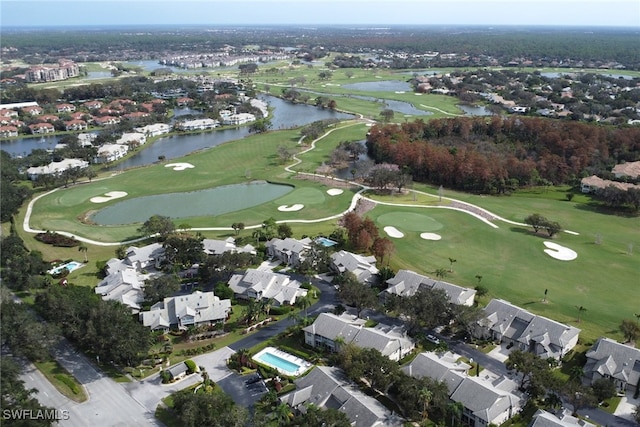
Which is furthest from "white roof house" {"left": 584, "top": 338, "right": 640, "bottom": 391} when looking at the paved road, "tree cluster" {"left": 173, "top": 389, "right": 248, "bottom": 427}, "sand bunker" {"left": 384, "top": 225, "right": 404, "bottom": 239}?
the paved road

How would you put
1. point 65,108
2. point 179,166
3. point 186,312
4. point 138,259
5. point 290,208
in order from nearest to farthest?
point 186,312
point 138,259
point 290,208
point 179,166
point 65,108

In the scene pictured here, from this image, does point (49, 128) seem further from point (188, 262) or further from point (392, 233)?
point (392, 233)

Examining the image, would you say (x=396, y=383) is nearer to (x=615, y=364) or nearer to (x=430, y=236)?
(x=615, y=364)

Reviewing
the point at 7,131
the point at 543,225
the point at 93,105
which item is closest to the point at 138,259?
the point at 543,225

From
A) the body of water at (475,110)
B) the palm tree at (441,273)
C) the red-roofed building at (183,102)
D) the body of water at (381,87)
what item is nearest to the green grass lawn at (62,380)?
the palm tree at (441,273)

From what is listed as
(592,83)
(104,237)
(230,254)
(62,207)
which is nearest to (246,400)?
(230,254)

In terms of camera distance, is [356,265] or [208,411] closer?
[208,411]

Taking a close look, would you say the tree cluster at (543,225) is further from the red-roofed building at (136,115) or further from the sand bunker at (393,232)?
the red-roofed building at (136,115)

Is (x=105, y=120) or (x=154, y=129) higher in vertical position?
(x=105, y=120)
